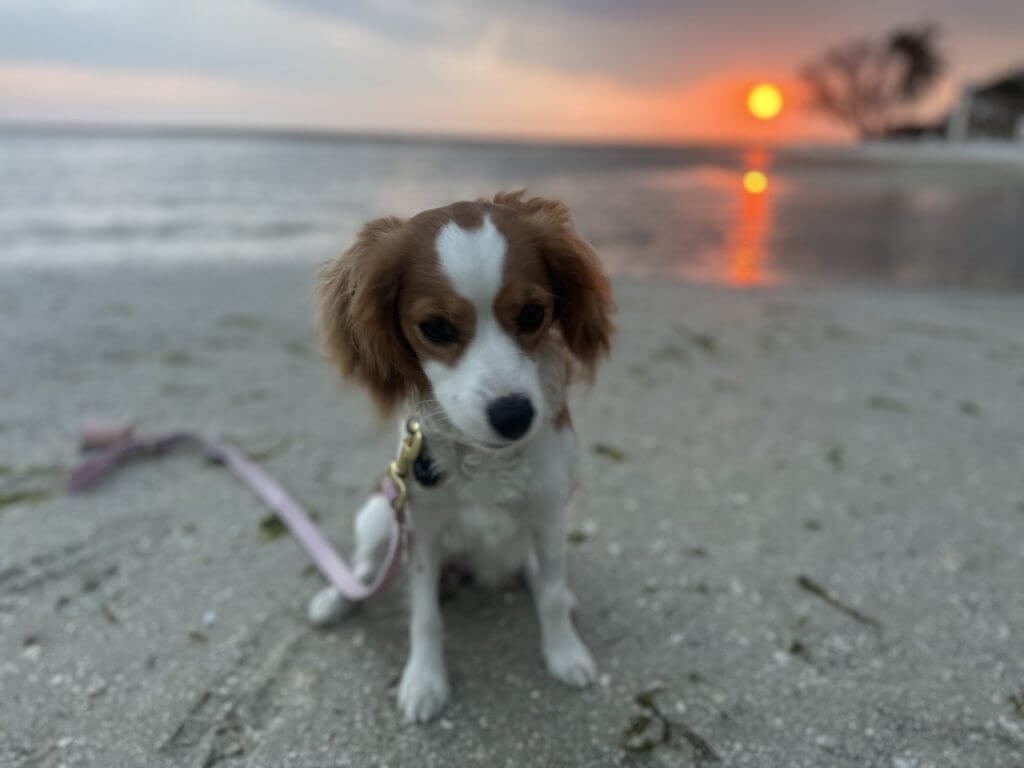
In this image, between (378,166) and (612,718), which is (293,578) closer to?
(612,718)

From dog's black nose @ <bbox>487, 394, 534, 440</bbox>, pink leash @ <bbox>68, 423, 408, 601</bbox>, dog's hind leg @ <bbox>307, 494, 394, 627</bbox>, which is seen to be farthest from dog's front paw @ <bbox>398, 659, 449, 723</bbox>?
dog's black nose @ <bbox>487, 394, 534, 440</bbox>

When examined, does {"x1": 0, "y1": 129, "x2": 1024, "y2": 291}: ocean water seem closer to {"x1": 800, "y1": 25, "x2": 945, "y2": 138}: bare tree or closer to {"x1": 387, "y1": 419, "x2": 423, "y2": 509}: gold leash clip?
{"x1": 387, "y1": 419, "x2": 423, "y2": 509}: gold leash clip

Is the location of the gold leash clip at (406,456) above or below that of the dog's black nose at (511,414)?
below

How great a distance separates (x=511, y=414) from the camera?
67.5 inches

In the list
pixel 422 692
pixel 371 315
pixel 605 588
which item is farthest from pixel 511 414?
pixel 605 588

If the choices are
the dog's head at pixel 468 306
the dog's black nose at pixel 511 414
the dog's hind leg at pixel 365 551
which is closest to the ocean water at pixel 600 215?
the dog's hind leg at pixel 365 551

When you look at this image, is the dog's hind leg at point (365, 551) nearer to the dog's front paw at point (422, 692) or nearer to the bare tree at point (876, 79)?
the dog's front paw at point (422, 692)

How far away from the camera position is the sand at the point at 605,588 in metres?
2.13

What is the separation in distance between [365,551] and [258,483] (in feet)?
3.35

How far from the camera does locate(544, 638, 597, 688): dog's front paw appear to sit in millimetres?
2350

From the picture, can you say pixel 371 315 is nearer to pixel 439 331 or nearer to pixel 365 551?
pixel 439 331

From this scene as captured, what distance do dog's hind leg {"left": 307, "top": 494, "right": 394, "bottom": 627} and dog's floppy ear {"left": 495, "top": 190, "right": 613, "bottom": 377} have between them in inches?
37.6

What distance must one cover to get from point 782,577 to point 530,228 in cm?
192

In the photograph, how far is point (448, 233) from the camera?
1.85 meters
